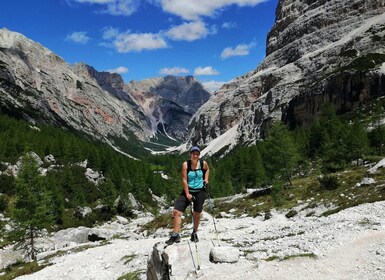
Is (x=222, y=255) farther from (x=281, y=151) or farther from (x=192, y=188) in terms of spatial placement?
(x=281, y=151)

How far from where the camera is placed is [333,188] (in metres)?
45.0

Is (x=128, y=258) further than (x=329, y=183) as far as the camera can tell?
No

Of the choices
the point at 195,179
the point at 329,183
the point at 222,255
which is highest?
the point at 195,179

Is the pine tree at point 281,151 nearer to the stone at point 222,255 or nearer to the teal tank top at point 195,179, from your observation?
the teal tank top at point 195,179

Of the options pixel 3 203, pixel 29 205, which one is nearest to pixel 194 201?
pixel 29 205

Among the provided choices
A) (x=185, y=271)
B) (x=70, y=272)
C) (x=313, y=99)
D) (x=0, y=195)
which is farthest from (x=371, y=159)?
(x=313, y=99)

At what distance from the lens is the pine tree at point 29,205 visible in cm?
4128

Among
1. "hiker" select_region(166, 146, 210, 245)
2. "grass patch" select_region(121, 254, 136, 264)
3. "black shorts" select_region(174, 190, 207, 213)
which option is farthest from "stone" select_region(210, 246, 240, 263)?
"grass patch" select_region(121, 254, 136, 264)

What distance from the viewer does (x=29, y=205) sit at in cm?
4219

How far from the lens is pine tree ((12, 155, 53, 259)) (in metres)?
41.3

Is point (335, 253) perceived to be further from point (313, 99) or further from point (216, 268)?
point (313, 99)

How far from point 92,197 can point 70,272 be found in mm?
71935

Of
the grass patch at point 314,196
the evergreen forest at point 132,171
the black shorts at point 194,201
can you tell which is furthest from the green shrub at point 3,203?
the black shorts at point 194,201

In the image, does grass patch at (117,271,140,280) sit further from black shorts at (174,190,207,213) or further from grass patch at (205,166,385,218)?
grass patch at (205,166,385,218)
